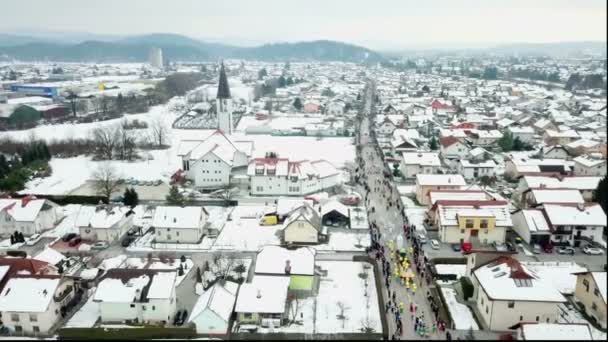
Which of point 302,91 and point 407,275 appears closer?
point 407,275

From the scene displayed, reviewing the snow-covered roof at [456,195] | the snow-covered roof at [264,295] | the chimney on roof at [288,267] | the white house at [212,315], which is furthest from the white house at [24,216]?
the snow-covered roof at [456,195]

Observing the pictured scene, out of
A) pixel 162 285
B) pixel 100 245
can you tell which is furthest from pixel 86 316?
pixel 100 245

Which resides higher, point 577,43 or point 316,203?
point 577,43

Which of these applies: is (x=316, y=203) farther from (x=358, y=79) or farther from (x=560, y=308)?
(x=358, y=79)

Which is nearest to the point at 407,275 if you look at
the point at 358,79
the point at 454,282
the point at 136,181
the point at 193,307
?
the point at 454,282

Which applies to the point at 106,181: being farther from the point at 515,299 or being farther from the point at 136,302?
the point at 515,299

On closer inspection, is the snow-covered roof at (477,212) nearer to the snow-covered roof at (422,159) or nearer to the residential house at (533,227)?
the residential house at (533,227)
